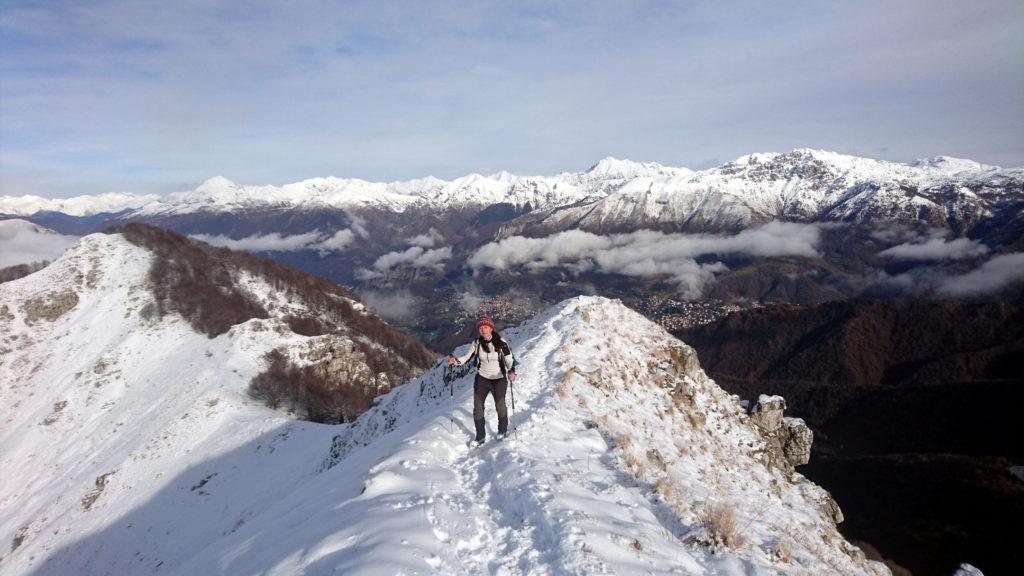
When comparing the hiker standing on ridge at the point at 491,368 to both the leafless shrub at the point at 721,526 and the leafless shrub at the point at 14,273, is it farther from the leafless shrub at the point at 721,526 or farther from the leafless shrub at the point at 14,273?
the leafless shrub at the point at 14,273

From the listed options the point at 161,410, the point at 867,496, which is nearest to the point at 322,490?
the point at 161,410

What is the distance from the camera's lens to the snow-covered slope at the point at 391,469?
9.36m

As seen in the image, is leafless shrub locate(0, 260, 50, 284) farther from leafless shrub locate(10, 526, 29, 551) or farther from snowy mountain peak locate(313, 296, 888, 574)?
snowy mountain peak locate(313, 296, 888, 574)

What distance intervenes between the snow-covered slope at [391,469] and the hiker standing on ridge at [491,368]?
746 millimetres

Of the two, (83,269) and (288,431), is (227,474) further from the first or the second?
(83,269)

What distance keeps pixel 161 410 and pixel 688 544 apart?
236ft

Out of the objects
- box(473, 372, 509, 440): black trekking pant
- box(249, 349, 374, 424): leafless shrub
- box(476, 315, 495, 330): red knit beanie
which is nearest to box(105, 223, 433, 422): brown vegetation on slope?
box(249, 349, 374, 424): leafless shrub

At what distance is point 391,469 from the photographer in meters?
12.2

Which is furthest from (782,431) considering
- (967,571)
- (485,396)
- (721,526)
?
(485,396)

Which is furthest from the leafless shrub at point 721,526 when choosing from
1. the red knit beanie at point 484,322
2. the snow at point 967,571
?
the snow at point 967,571

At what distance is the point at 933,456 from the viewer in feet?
385

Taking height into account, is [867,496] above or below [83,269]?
below

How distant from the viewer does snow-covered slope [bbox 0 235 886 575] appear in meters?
9.36

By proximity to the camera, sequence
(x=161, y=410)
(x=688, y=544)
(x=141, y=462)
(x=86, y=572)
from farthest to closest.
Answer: (x=161, y=410), (x=141, y=462), (x=86, y=572), (x=688, y=544)
